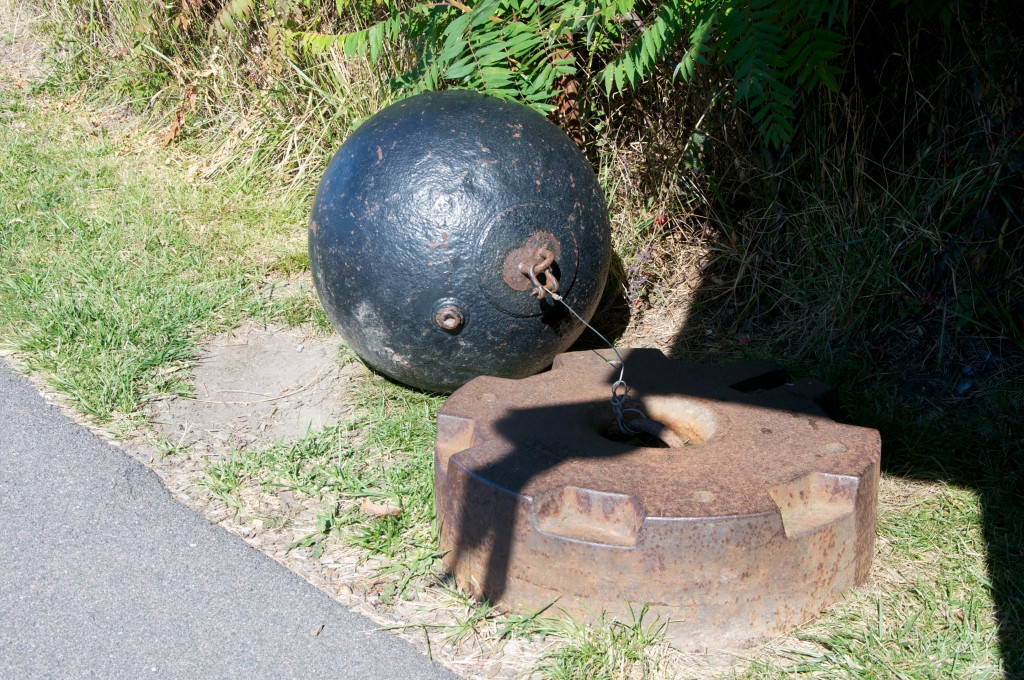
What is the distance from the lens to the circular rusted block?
2822 millimetres

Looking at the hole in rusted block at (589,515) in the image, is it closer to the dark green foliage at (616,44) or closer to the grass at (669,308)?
the grass at (669,308)

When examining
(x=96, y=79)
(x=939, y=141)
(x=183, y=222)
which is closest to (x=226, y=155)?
(x=183, y=222)

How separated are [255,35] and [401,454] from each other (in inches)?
158

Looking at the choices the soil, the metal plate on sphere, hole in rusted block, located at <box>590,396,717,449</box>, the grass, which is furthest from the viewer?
the soil

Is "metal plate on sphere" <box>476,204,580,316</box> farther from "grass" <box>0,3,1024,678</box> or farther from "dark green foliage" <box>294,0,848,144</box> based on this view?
"dark green foliage" <box>294,0,848,144</box>

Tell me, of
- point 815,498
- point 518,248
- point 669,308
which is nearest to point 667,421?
point 815,498

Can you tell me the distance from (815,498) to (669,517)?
56 centimetres

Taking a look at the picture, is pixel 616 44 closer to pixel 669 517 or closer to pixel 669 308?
pixel 669 308

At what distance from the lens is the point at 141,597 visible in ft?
10.6

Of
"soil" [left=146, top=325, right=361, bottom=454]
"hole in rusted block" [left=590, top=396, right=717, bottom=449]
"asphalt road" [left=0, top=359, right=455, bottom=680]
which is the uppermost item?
"hole in rusted block" [left=590, top=396, right=717, bottom=449]

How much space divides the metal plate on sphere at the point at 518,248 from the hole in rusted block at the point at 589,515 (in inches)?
41.7

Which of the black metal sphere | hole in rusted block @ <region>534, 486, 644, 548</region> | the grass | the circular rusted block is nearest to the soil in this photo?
the grass

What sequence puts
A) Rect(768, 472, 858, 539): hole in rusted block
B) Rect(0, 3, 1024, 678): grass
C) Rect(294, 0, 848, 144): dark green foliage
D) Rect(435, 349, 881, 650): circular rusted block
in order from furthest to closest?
Rect(294, 0, 848, 144): dark green foliage, Rect(0, 3, 1024, 678): grass, Rect(768, 472, 858, 539): hole in rusted block, Rect(435, 349, 881, 650): circular rusted block

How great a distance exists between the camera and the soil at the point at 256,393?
4.22 m
